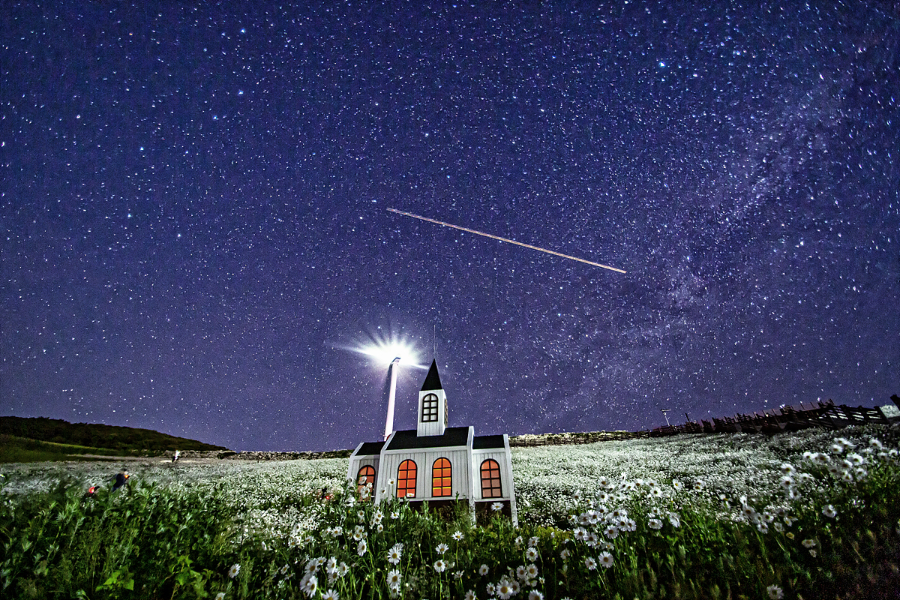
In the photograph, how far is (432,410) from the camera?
21.1 meters

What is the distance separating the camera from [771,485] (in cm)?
1235

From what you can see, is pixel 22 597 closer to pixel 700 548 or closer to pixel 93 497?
pixel 93 497

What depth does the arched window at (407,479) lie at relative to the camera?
55.2ft

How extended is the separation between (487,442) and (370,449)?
615 centimetres

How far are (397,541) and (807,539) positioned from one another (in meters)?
4.06

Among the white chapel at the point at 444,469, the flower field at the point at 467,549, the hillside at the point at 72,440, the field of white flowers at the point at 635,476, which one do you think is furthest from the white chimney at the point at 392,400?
the hillside at the point at 72,440

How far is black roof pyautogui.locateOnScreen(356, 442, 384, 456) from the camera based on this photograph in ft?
62.0

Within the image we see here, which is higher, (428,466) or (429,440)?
(429,440)

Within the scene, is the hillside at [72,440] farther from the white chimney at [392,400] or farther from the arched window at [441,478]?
the arched window at [441,478]

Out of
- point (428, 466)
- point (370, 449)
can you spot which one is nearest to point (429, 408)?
point (370, 449)

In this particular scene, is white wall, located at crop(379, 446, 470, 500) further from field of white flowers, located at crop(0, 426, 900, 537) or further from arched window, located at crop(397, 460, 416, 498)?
field of white flowers, located at crop(0, 426, 900, 537)

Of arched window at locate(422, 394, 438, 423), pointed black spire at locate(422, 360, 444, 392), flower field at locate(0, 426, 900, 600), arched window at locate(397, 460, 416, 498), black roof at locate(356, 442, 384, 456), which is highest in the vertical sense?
pointed black spire at locate(422, 360, 444, 392)

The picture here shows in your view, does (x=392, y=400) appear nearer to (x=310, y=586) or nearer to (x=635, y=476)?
(x=635, y=476)

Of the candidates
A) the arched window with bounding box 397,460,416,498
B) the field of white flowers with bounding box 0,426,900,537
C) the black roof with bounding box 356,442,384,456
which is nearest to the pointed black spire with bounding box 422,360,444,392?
the black roof with bounding box 356,442,384,456
